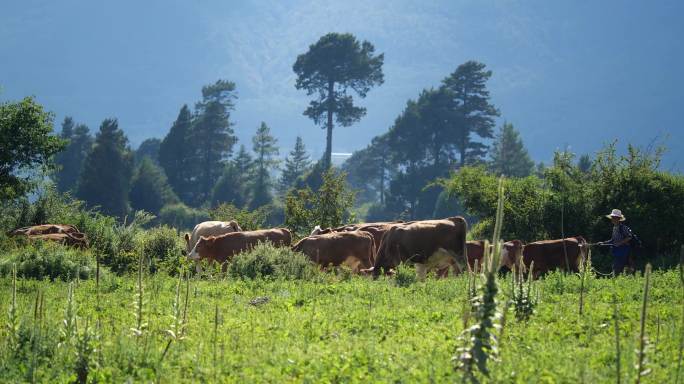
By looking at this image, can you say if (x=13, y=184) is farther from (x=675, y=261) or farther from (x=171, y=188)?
(x=171, y=188)

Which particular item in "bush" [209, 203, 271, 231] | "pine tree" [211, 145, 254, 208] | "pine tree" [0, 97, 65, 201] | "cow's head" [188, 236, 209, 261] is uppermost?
"pine tree" [211, 145, 254, 208]

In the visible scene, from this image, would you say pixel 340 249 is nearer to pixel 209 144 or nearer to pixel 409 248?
pixel 409 248

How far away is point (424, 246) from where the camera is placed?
20.1 meters

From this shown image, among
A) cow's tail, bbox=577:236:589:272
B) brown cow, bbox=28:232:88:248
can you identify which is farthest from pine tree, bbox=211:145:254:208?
cow's tail, bbox=577:236:589:272

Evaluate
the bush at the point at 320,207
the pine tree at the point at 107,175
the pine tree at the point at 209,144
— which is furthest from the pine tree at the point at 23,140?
the pine tree at the point at 209,144

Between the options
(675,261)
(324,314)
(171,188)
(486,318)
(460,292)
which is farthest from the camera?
(171,188)

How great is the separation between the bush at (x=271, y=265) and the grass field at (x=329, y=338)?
11.3 feet

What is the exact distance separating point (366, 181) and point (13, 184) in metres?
99.9

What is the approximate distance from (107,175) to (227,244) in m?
66.8

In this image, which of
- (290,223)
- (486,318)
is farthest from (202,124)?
(486,318)

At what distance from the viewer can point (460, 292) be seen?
1379 cm

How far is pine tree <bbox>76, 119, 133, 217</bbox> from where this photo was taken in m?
85.3

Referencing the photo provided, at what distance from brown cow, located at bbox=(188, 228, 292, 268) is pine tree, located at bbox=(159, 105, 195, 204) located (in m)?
80.5

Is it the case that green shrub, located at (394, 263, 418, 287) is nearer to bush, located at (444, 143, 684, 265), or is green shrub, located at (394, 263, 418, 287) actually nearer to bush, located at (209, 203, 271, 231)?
bush, located at (444, 143, 684, 265)
